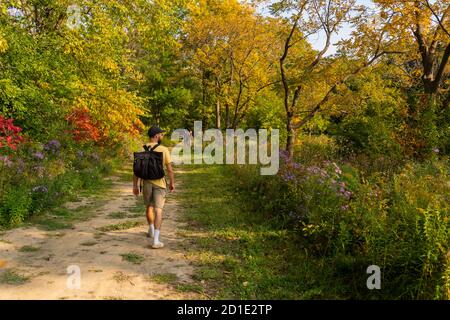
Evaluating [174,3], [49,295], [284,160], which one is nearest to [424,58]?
[284,160]

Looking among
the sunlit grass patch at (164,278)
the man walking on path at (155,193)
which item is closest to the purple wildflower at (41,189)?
the man walking on path at (155,193)

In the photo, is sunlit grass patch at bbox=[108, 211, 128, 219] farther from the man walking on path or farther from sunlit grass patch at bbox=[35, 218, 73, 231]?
the man walking on path

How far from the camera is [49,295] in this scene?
4.29 m

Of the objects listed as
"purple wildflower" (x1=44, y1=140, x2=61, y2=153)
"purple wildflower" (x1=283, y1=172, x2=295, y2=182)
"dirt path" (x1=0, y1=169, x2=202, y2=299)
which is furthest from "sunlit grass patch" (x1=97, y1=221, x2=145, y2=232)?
"purple wildflower" (x1=44, y1=140, x2=61, y2=153)

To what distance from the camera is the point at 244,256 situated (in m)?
5.93

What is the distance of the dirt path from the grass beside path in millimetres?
343

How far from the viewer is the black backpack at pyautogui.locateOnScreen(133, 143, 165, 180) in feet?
20.3

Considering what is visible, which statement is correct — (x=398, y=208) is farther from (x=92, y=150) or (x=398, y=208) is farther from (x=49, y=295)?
(x=92, y=150)

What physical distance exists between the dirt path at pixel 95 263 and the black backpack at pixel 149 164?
1.19 m

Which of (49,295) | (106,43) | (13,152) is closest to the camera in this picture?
(49,295)

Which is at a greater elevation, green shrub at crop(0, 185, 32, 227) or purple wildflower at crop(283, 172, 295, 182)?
purple wildflower at crop(283, 172, 295, 182)

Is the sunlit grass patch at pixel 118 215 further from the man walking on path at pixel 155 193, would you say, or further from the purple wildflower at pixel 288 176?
the purple wildflower at pixel 288 176
